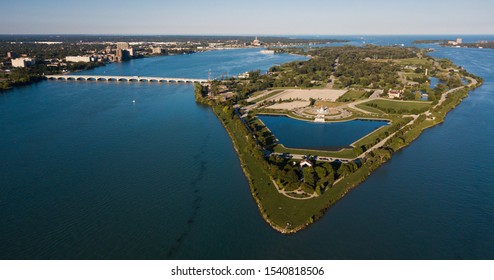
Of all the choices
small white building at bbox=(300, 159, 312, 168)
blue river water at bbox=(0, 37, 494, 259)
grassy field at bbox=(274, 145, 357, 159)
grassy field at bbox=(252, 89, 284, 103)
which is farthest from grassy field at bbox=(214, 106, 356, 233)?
grassy field at bbox=(252, 89, 284, 103)

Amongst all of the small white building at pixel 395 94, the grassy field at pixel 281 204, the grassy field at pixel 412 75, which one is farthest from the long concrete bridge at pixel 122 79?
the grassy field at pixel 281 204

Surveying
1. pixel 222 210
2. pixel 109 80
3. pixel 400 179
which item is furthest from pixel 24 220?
pixel 109 80

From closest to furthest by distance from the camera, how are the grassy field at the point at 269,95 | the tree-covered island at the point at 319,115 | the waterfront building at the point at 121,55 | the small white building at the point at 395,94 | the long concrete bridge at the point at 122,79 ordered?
1. the tree-covered island at the point at 319,115
2. the grassy field at the point at 269,95
3. the small white building at the point at 395,94
4. the long concrete bridge at the point at 122,79
5. the waterfront building at the point at 121,55

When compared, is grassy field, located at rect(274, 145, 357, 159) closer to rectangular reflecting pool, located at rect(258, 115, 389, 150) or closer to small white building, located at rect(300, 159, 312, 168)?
rectangular reflecting pool, located at rect(258, 115, 389, 150)

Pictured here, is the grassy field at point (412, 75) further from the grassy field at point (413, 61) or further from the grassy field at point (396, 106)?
the grassy field at point (396, 106)

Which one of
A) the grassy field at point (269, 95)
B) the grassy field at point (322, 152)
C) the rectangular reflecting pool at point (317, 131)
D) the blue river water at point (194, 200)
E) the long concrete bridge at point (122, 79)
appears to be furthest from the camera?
the long concrete bridge at point (122, 79)
